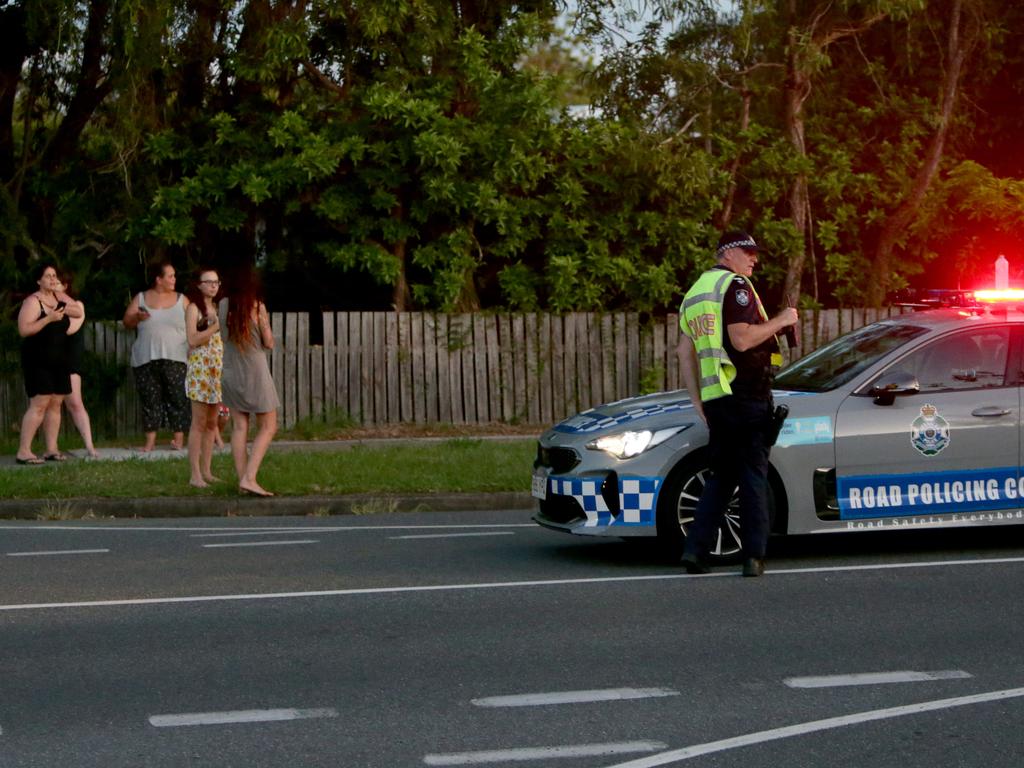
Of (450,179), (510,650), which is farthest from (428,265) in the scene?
(510,650)

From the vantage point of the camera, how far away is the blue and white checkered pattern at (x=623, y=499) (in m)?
9.39

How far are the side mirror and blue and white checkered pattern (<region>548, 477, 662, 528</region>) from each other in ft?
4.37

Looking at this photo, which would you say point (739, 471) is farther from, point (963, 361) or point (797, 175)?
point (797, 175)

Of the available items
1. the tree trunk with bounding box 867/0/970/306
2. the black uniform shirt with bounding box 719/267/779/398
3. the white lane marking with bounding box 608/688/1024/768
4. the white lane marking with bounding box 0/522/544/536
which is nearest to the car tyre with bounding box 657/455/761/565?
the black uniform shirt with bounding box 719/267/779/398

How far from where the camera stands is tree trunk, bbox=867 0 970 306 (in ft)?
67.3

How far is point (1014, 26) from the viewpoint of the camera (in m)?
21.1

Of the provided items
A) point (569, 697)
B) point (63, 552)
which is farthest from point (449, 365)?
point (569, 697)

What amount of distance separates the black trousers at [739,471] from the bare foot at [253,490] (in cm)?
470

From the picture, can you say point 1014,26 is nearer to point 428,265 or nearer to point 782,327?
point 428,265

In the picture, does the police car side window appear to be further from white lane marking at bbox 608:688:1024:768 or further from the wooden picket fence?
the wooden picket fence

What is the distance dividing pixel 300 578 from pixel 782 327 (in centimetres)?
294

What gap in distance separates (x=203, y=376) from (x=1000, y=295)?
6.11 metres

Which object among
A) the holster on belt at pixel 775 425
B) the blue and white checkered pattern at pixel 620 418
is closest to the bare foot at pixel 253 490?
the blue and white checkered pattern at pixel 620 418

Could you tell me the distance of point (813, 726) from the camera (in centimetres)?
609
